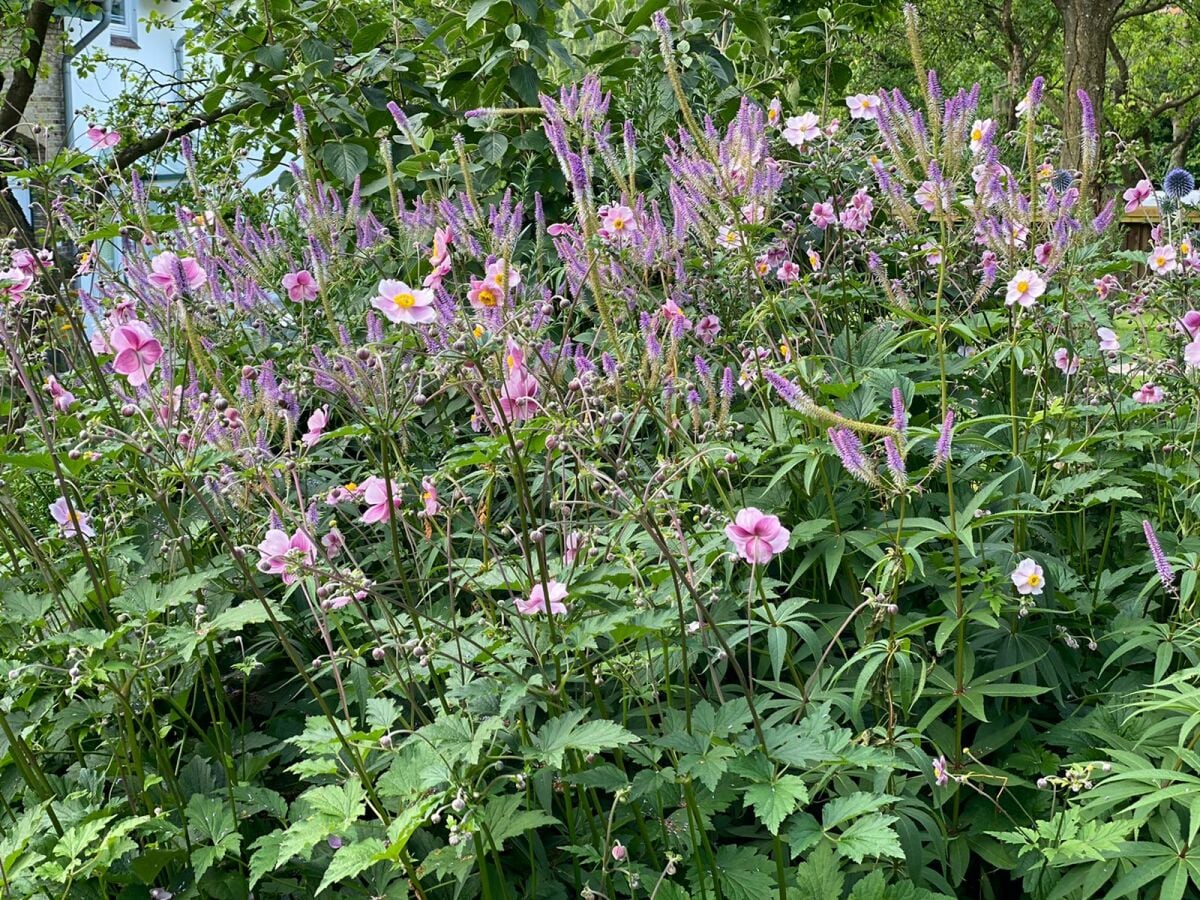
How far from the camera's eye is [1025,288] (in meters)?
2.61

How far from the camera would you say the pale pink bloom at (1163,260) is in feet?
10.1

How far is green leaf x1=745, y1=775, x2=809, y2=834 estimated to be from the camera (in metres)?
1.70

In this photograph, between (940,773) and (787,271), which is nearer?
(940,773)

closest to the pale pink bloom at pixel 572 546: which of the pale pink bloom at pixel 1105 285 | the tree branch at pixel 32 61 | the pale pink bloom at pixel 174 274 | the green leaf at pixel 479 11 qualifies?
the pale pink bloom at pixel 174 274

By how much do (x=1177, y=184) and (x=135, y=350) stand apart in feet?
9.31

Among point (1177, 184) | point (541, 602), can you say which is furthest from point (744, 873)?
point (1177, 184)

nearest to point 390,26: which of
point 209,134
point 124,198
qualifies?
point 124,198

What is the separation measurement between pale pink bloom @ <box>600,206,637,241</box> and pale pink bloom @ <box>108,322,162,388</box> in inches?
44.3

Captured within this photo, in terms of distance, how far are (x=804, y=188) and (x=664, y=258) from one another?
173cm

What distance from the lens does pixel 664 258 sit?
284cm

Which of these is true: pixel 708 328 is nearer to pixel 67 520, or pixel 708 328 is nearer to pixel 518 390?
pixel 518 390

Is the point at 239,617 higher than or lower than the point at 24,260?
lower

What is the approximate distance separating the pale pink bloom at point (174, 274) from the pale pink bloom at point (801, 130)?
77.1 inches

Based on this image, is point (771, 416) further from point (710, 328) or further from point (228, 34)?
point (228, 34)
